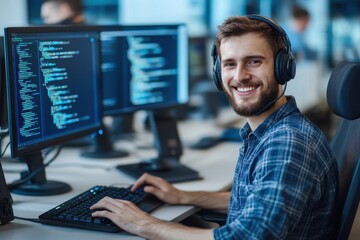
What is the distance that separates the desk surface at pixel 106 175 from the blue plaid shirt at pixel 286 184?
330mm

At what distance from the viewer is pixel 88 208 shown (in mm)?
1604

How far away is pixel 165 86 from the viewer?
245cm

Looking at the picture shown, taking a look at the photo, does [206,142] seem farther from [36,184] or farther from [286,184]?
[286,184]

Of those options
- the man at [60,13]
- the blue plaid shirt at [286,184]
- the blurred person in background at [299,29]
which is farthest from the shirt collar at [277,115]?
the blurred person in background at [299,29]

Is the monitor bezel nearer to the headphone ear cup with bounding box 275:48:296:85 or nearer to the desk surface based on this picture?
the desk surface

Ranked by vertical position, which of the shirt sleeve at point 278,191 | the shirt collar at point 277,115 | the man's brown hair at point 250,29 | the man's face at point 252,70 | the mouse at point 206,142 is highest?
the man's brown hair at point 250,29

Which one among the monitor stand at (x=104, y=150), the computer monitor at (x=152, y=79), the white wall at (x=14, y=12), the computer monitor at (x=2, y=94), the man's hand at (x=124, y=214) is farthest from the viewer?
the white wall at (x=14, y=12)

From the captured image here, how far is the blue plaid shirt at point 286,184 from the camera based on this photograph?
1271mm

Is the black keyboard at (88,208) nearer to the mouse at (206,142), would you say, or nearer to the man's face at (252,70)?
the man's face at (252,70)

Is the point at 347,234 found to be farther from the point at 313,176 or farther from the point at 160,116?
the point at 160,116

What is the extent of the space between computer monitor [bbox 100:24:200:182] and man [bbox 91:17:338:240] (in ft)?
2.00

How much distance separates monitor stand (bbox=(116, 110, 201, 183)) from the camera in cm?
210

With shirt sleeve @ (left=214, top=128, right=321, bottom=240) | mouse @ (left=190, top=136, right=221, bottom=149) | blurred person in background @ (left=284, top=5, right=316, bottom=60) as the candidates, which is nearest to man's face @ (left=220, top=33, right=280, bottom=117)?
shirt sleeve @ (left=214, top=128, right=321, bottom=240)

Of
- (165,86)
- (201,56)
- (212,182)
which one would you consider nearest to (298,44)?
(201,56)
